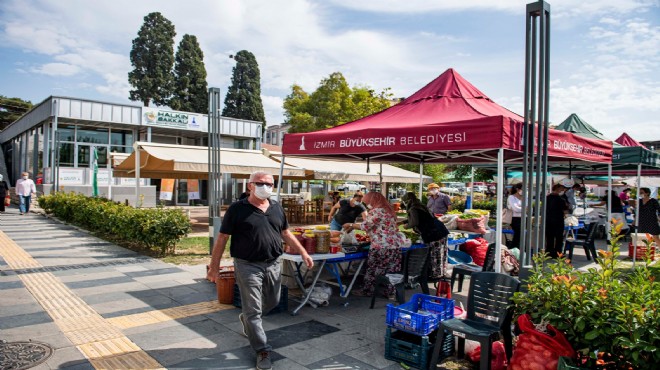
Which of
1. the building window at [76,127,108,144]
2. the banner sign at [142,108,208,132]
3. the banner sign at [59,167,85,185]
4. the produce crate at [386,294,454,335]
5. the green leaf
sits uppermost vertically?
the banner sign at [142,108,208,132]

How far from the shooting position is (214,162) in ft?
29.7

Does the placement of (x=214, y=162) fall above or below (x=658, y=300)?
above

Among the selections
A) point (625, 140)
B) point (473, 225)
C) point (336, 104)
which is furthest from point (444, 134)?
point (336, 104)

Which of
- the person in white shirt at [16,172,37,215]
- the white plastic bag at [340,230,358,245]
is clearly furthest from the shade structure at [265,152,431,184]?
the person in white shirt at [16,172,37,215]

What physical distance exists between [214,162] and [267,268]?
5.37m

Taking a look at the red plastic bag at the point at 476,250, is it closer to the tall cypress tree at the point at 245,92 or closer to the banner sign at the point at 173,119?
the banner sign at the point at 173,119

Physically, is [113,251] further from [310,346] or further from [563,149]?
[563,149]

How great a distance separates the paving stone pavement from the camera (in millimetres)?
4148

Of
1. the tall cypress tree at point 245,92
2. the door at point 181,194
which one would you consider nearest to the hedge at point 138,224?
the door at point 181,194

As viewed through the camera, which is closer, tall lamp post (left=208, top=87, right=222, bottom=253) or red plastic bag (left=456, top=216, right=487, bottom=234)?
red plastic bag (left=456, top=216, right=487, bottom=234)

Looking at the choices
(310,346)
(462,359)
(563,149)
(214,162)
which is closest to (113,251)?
(214,162)

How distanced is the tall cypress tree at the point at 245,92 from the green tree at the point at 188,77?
4268mm

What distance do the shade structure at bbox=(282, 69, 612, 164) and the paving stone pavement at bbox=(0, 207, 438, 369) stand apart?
7.12 ft

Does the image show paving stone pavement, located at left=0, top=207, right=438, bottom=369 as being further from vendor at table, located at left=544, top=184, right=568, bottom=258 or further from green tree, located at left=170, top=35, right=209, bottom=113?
green tree, located at left=170, top=35, right=209, bottom=113
